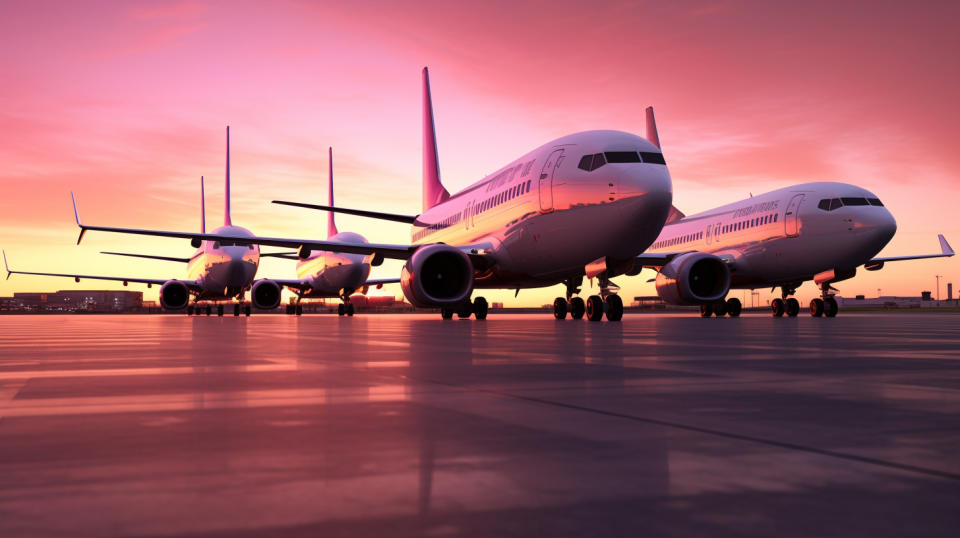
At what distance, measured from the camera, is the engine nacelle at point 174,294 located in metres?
42.0

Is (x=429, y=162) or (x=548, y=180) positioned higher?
(x=429, y=162)

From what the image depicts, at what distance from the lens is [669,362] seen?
25.4 ft

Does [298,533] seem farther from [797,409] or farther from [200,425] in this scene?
[797,409]

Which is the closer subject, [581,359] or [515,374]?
[515,374]

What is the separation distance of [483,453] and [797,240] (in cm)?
2582

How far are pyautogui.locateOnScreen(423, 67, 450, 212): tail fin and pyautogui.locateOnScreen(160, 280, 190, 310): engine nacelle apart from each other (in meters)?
14.2

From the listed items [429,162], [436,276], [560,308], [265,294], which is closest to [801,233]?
[560,308]

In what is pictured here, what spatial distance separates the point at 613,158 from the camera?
18859 millimetres

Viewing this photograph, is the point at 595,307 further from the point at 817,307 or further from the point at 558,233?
the point at 817,307

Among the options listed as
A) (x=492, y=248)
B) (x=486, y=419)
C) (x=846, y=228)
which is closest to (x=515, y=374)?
(x=486, y=419)

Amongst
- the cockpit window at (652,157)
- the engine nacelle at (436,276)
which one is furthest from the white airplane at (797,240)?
the engine nacelle at (436,276)

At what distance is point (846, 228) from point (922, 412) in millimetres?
23617

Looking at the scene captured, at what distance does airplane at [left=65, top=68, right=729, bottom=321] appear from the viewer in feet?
61.2

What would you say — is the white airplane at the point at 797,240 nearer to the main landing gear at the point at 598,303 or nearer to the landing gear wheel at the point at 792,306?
the landing gear wheel at the point at 792,306
